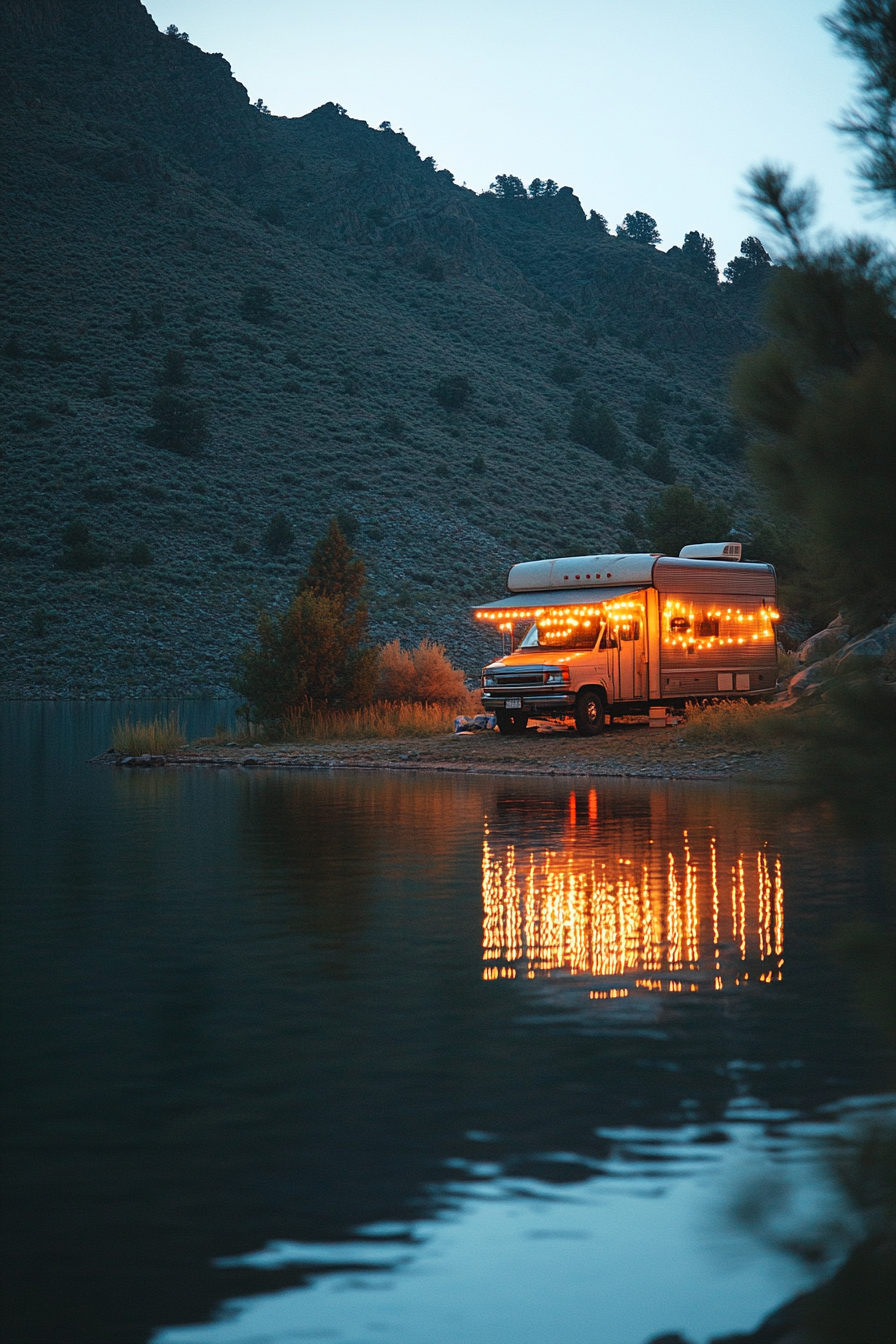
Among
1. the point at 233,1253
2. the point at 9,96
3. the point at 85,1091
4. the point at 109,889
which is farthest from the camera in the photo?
the point at 9,96

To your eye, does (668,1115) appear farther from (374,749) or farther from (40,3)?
(40,3)

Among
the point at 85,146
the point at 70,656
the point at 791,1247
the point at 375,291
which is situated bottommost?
the point at 791,1247

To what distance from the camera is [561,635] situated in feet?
88.4

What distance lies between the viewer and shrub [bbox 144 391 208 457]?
222ft

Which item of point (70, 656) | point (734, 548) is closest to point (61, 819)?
point (734, 548)

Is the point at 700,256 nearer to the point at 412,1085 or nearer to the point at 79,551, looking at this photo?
the point at 79,551

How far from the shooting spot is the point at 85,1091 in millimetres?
5898

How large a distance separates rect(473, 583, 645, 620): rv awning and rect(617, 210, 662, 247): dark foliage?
13175 cm

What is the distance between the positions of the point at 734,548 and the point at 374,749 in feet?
28.0

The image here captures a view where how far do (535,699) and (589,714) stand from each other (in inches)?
41.7

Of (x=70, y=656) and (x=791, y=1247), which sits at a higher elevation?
(x=70, y=656)

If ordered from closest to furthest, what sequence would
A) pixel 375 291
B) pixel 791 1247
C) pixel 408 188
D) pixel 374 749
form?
pixel 791 1247, pixel 374 749, pixel 375 291, pixel 408 188

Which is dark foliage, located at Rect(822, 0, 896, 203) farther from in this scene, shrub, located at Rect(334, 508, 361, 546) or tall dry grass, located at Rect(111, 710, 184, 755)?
shrub, located at Rect(334, 508, 361, 546)

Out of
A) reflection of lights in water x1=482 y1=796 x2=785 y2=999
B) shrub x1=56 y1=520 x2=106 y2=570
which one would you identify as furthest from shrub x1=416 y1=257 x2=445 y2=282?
reflection of lights in water x1=482 y1=796 x2=785 y2=999
